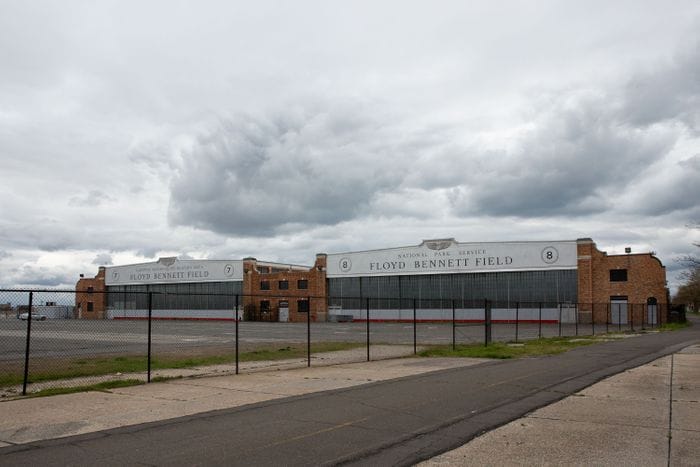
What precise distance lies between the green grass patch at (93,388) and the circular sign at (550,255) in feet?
165

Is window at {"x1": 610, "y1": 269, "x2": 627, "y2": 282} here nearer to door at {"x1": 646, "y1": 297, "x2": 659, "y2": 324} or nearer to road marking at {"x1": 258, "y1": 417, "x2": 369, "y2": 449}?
door at {"x1": 646, "y1": 297, "x2": 659, "y2": 324}

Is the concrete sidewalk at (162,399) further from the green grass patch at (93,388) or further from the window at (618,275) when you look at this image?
the window at (618,275)

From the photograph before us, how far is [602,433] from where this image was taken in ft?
27.9

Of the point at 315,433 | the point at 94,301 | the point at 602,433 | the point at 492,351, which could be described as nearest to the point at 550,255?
the point at 492,351

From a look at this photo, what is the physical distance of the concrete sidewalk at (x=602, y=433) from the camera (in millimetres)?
7105

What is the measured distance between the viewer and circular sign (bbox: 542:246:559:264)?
191 feet

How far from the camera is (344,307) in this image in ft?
232

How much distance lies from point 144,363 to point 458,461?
45.0ft

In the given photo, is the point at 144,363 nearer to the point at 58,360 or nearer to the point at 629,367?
the point at 58,360

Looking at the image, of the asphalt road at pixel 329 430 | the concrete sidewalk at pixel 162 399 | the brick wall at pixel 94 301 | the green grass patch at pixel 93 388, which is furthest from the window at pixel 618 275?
the brick wall at pixel 94 301

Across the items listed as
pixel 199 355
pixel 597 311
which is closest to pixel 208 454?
pixel 199 355

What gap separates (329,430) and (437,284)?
57.3 meters

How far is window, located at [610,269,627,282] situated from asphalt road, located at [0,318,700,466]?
46464 mm

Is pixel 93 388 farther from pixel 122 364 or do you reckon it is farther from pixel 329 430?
pixel 329 430
